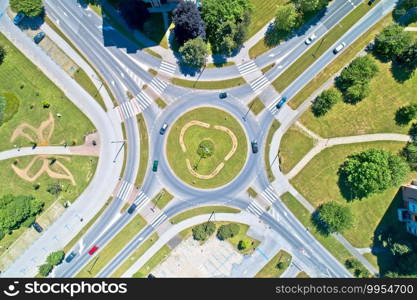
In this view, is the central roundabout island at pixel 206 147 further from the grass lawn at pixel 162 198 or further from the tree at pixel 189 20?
the tree at pixel 189 20

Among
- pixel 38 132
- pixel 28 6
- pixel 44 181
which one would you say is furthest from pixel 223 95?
pixel 44 181

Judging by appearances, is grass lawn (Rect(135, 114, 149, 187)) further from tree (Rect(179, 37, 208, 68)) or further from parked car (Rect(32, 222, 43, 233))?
parked car (Rect(32, 222, 43, 233))

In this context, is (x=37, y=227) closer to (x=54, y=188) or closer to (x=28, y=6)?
(x=54, y=188)

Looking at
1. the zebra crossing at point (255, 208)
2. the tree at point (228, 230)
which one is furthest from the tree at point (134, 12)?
the tree at point (228, 230)

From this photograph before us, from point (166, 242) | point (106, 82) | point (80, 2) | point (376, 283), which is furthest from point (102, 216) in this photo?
point (376, 283)

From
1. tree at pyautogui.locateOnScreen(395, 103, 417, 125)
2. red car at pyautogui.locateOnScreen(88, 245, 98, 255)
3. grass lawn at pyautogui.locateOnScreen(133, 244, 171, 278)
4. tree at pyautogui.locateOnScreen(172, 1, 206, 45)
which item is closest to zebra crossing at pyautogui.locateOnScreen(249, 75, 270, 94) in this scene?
tree at pyautogui.locateOnScreen(172, 1, 206, 45)
